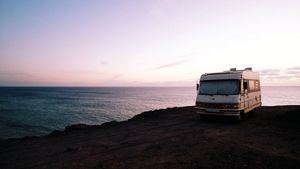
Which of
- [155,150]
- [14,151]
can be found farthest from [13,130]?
[155,150]

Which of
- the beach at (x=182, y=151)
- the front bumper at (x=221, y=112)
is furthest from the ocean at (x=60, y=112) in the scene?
the front bumper at (x=221, y=112)

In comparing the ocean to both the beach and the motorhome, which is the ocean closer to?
the beach

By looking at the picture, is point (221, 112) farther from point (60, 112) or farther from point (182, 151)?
point (60, 112)

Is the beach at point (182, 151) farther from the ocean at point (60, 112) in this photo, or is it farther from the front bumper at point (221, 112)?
the ocean at point (60, 112)

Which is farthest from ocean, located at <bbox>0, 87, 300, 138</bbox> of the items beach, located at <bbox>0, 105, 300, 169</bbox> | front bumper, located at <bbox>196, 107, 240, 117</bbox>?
front bumper, located at <bbox>196, 107, 240, 117</bbox>

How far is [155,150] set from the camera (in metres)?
9.68

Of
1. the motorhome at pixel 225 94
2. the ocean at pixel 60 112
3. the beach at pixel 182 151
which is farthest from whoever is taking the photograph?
the ocean at pixel 60 112

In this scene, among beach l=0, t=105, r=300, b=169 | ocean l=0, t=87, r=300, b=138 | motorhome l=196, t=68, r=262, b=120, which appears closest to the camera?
beach l=0, t=105, r=300, b=169

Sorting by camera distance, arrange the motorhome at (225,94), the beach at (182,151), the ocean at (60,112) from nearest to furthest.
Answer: the beach at (182,151) < the motorhome at (225,94) < the ocean at (60,112)

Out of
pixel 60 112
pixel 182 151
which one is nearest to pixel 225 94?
pixel 182 151

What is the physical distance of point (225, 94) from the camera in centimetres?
1512

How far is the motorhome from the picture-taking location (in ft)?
48.8

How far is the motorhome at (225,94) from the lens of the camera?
48.8 ft

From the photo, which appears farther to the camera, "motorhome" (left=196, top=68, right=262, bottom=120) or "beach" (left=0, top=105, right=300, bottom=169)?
"motorhome" (left=196, top=68, right=262, bottom=120)
